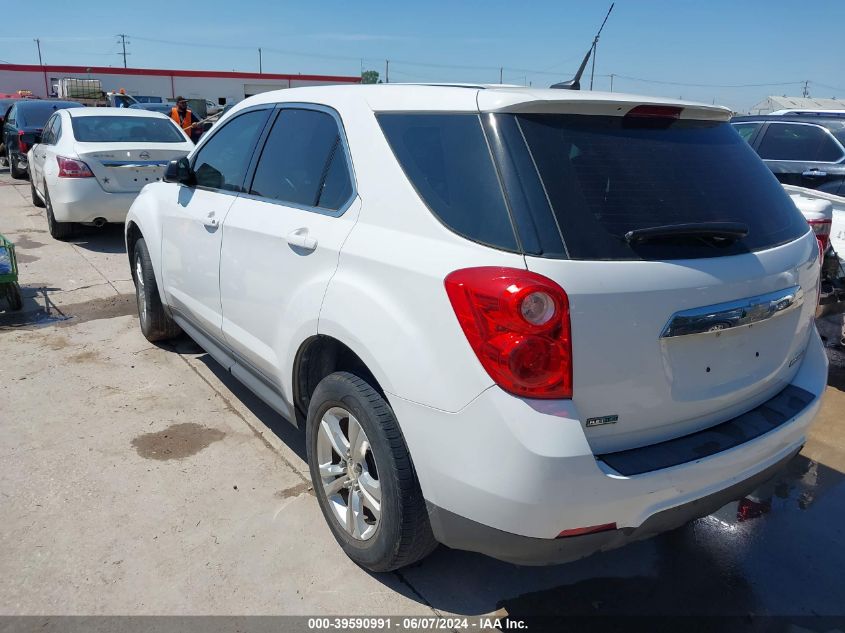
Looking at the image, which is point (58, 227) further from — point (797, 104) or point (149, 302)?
point (797, 104)

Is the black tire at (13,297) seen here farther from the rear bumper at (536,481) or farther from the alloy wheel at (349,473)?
the rear bumper at (536,481)

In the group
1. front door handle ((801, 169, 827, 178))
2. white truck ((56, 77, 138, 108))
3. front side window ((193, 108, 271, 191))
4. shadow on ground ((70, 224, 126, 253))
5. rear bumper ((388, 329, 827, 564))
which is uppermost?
white truck ((56, 77, 138, 108))

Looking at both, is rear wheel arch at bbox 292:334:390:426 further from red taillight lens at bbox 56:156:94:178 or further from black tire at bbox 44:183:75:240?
black tire at bbox 44:183:75:240

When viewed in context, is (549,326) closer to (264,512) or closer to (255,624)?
(255,624)

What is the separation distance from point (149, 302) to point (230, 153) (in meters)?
1.59

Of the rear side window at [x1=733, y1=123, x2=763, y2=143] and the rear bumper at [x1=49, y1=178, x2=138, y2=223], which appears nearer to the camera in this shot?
the rear bumper at [x1=49, y1=178, x2=138, y2=223]

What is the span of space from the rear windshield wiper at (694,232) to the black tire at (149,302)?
3.64 meters

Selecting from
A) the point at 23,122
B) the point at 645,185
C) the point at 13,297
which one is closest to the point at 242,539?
the point at 645,185

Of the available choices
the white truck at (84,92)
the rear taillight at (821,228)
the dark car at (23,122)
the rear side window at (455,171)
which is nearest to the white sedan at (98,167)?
the dark car at (23,122)

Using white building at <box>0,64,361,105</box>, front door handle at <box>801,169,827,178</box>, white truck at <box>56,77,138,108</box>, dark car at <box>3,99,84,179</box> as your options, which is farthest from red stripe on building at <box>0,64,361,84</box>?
front door handle at <box>801,169,827,178</box>

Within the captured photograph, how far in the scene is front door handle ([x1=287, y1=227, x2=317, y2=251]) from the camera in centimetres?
273

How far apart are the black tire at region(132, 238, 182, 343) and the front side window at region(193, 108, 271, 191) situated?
981 millimetres

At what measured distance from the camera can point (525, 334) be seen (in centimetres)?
195

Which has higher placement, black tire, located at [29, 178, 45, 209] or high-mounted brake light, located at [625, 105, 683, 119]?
high-mounted brake light, located at [625, 105, 683, 119]
